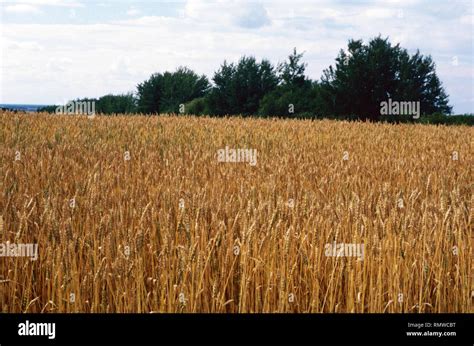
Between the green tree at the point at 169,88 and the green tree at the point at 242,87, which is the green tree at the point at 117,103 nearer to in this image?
the green tree at the point at 169,88

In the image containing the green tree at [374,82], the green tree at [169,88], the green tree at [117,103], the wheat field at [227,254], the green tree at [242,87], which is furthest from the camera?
the green tree at [117,103]

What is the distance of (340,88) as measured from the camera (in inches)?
1432

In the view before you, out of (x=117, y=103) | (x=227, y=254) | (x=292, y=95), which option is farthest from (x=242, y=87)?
(x=227, y=254)

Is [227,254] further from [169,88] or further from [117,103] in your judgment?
[117,103]

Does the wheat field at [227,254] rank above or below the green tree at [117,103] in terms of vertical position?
below

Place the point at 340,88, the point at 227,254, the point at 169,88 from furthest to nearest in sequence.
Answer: the point at 169,88
the point at 340,88
the point at 227,254

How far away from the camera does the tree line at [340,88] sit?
36.1 meters

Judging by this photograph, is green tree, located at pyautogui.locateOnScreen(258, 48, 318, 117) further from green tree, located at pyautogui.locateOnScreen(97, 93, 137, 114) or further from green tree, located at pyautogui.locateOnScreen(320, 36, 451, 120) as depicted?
green tree, located at pyautogui.locateOnScreen(97, 93, 137, 114)

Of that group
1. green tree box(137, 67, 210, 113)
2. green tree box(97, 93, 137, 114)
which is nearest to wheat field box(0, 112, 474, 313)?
green tree box(137, 67, 210, 113)

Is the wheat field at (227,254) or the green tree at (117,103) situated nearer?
the wheat field at (227,254)

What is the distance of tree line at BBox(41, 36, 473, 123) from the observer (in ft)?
119

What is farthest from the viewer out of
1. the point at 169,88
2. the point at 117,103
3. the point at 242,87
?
the point at 117,103

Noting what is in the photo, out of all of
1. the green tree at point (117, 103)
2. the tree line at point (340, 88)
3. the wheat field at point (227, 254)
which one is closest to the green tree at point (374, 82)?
the tree line at point (340, 88)
